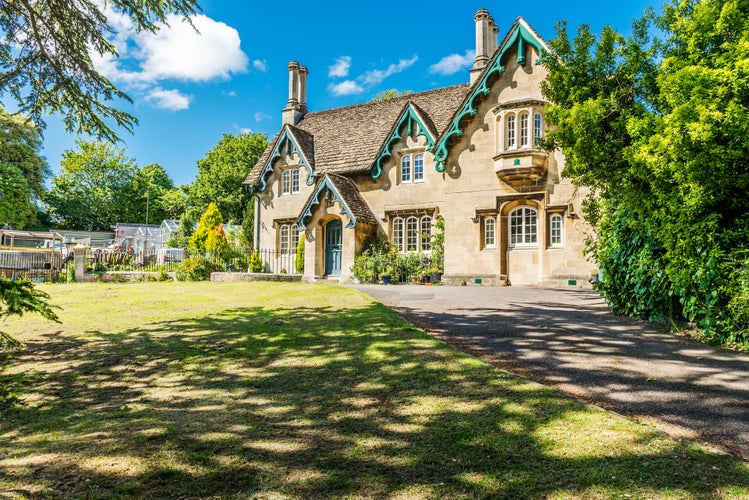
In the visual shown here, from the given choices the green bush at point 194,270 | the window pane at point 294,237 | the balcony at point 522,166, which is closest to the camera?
the balcony at point 522,166

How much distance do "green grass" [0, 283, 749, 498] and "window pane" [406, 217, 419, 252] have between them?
1641 centimetres

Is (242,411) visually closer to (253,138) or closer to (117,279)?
(117,279)

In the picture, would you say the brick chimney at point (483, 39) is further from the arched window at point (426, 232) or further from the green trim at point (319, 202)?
the green trim at point (319, 202)

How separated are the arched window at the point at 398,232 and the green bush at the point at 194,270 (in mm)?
9066

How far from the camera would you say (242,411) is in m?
4.45

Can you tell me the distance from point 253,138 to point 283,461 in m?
52.8

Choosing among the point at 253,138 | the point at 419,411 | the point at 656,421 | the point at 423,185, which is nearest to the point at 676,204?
the point at 656,421

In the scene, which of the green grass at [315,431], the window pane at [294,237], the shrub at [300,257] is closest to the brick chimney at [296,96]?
the window pane at [294,237]

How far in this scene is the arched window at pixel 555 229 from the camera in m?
20.0

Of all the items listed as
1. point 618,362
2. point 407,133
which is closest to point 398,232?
point 407,133

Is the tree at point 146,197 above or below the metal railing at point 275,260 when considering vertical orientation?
above

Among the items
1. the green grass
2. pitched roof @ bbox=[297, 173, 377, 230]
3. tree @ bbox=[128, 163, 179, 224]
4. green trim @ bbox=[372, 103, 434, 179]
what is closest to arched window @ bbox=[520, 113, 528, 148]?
green trim @ bbox=[372, 103, 434, 179]

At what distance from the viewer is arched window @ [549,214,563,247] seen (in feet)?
65.6

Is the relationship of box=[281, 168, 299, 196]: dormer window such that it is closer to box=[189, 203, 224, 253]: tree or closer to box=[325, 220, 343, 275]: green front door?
box=[325, 220, 343, 275]: green front door
